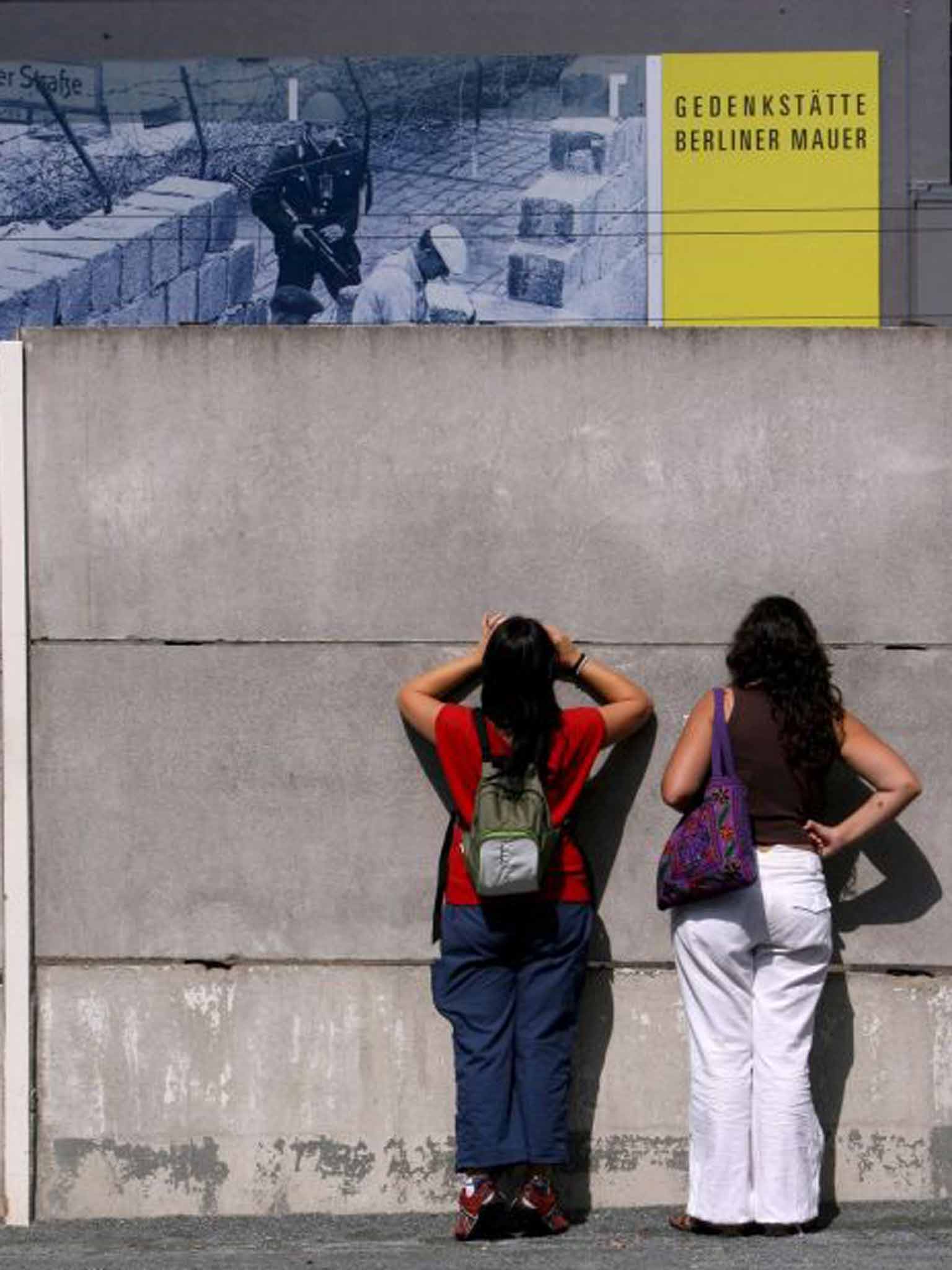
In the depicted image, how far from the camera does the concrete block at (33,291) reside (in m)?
10.8

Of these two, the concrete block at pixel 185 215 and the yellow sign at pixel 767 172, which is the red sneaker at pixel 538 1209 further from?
the concrete block at pixel 185 215

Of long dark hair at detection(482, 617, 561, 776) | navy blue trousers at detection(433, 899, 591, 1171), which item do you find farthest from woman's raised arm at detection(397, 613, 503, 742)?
navy blue trousers at detection(433, 899, 591, 1171)

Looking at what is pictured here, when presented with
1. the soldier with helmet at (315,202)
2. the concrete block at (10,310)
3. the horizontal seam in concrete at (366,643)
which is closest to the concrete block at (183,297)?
the soldier with helmet at (315,202)

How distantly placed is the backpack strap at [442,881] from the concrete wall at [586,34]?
17.2 feet

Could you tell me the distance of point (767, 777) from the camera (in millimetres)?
5945

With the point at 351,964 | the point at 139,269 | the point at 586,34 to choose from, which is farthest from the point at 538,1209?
the point at 586,34

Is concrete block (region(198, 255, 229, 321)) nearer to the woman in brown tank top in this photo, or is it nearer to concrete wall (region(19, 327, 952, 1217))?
concrete wall (region(19, 327, 952, 1217))

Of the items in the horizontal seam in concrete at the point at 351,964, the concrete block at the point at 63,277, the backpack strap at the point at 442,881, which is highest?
the concrete block at the point at 63,277

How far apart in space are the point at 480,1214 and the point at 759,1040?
35.5 inches

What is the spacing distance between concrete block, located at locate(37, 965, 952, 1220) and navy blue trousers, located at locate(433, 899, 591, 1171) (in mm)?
241

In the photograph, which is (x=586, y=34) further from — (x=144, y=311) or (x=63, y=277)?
(x=63, y=277)

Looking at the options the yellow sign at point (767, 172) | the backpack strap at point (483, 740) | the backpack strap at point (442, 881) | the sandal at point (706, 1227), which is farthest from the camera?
the yellow sign at point (767, 172)

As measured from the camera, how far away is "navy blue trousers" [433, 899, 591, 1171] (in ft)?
19.7

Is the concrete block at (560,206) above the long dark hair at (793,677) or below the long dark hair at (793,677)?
above
